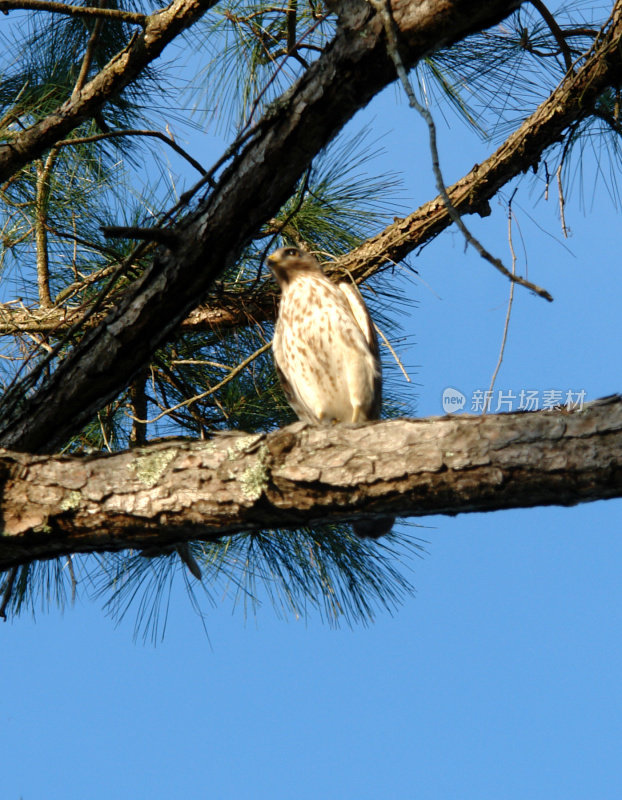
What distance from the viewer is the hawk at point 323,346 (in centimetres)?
354

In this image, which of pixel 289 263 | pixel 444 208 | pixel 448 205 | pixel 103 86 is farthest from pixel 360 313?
pixel 448 205

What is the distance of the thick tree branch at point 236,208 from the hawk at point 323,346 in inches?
41.6

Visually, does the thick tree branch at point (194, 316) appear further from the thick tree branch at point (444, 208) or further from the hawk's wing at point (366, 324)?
the hawk's wing at point (366, 324)

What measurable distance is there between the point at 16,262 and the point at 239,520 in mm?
2386

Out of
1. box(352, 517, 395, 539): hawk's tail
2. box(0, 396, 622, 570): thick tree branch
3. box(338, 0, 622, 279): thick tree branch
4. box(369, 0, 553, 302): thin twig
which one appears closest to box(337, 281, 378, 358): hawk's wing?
box(338, 0, 622, 279): thick tree branch

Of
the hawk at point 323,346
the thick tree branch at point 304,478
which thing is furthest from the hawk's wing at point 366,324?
the thick tree branch at point 304,478

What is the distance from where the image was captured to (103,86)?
305 cm

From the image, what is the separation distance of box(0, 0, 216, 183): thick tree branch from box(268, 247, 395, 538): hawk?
959mm

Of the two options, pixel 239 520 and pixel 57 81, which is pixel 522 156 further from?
pixel 57 81

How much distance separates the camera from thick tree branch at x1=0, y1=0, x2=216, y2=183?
2971 millimetres

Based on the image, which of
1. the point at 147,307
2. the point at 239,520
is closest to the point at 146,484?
the point at 239,520

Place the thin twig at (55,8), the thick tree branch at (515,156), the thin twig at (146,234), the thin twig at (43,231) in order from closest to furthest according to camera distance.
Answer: the thin twig at (146,234), the thin twig at (55,8), the thick tree branch at (515,156), the thin twig at (43,231)

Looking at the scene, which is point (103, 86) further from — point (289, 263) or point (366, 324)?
point (366, 324)

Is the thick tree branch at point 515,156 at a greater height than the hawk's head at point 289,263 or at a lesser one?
greater
